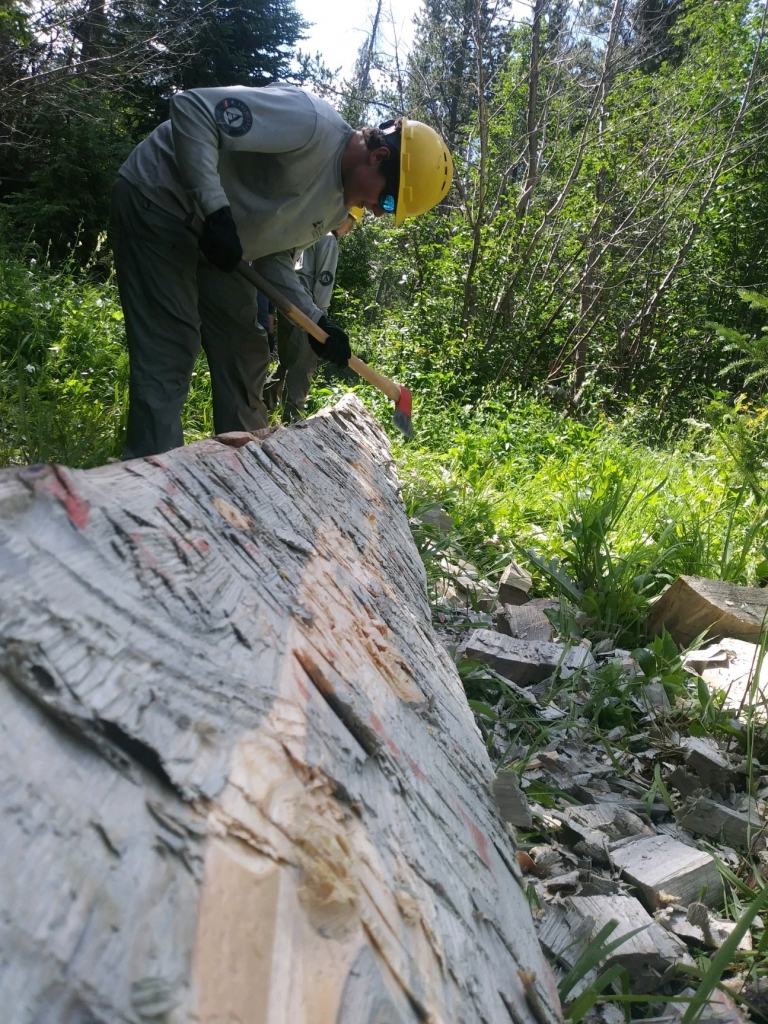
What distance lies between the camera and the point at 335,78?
15.9 m

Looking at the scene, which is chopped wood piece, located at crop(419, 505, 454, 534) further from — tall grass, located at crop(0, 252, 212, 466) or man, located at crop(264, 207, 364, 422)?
tall grass, located at crop(0, 252, 212, 466)

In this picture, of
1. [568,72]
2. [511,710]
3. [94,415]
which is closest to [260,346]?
[94,415]

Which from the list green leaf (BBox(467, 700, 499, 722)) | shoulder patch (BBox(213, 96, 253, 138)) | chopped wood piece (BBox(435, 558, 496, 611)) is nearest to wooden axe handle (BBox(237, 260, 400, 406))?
shoulder patch (BBox(213, 96, 253, 138))

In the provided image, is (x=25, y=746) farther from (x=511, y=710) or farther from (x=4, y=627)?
(x=511, y=710)

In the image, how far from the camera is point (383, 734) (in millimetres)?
869

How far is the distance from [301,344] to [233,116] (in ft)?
5.57

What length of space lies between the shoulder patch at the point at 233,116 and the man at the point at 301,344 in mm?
1410

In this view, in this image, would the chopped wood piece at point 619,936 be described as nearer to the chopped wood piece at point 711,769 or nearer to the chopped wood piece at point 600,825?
the chopped wood piece at point 600,825

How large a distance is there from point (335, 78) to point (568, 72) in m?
8.18

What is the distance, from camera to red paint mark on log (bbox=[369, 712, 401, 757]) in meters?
→ 0.86

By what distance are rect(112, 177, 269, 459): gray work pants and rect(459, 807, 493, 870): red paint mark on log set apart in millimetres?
2542

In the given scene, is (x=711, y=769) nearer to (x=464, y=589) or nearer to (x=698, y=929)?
(x=698, y=929)

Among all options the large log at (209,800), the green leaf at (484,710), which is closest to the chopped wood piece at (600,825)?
the green leaf at (484,710)

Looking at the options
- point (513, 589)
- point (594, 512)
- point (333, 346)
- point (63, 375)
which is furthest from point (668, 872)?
point (63, 375)
